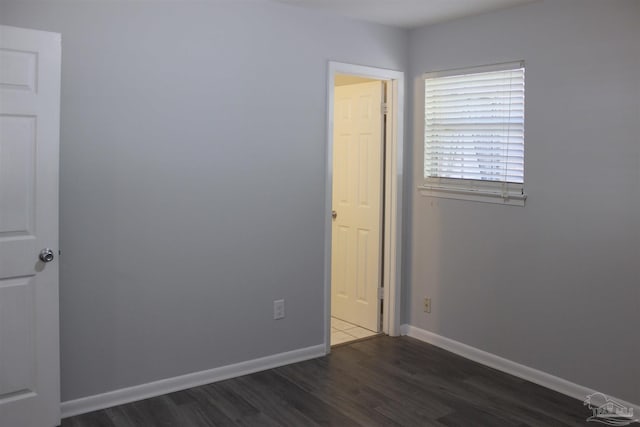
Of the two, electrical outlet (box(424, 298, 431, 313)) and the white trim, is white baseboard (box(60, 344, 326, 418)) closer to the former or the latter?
electrical outlet (box(424, 298, 431, 313))

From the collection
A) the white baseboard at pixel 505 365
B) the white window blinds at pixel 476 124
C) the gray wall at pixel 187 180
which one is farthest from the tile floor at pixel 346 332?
the white window blinds at pixel 476 124

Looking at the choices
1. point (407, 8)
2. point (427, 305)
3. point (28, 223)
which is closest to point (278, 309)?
point (427, 305)

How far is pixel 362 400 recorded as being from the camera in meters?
3.47

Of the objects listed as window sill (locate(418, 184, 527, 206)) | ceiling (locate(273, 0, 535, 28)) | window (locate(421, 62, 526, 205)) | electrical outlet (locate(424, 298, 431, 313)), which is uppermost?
ceiling (locate(273, 0, 535, 28))

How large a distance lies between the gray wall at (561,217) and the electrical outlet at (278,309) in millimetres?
1238

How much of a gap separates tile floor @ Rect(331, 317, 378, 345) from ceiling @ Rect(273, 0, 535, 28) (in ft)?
7.87

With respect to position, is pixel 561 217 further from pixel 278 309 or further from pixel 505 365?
pixel 278 309

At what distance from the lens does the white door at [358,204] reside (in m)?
4.67

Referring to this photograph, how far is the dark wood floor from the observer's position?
3201 mm

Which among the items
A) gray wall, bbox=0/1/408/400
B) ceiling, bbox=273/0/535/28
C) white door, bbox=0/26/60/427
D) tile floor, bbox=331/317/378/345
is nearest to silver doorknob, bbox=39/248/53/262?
white door, bbox=0/26/60/427

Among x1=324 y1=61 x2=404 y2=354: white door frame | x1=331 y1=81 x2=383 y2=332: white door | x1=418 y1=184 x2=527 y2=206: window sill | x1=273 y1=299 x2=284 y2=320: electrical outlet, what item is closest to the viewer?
x1=418 y1=184 x2=527 y2=206: window sill

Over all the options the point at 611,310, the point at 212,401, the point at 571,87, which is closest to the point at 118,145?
the point at 212,401

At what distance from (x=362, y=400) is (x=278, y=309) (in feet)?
2.85

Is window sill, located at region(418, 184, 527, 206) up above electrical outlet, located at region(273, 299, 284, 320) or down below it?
above
